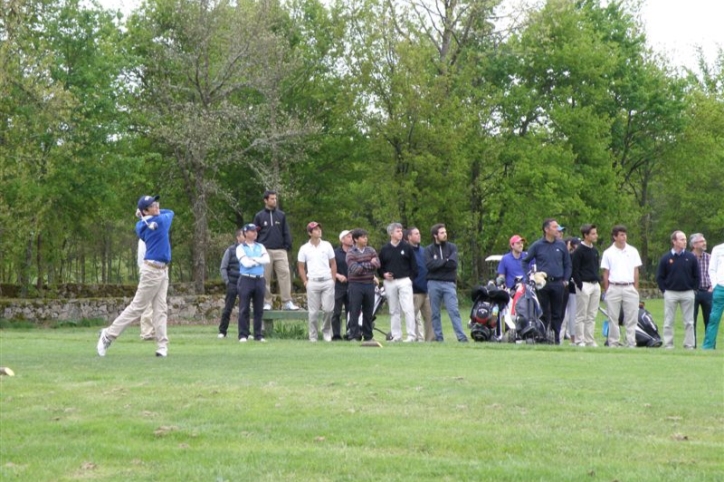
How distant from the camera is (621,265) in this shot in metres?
19.7

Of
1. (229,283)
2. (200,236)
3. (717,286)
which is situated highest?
(200,236)

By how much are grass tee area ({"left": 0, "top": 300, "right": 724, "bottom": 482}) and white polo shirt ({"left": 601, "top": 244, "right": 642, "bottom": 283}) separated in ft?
17.9

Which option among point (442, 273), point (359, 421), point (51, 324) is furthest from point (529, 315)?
point (51, 324)

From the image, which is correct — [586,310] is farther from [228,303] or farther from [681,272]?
[228,303]

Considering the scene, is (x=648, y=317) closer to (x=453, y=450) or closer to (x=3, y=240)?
(x=453, y=450)

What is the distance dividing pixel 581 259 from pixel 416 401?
10.8 meters

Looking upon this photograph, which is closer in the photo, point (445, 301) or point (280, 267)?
point (445, 301)

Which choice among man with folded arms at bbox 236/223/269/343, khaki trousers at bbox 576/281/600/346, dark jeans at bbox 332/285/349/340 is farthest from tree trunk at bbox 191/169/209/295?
khaki trousers at bbox 576/281/600/346

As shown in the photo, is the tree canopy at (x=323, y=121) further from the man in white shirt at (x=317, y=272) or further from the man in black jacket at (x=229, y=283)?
the man in white shirt at (x=317, y=272)

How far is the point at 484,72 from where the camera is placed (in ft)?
164

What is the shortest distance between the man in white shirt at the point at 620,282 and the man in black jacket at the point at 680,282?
0.65 metres

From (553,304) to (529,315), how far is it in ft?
1.48

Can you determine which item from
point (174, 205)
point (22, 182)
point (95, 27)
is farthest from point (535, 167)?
point (22, 182)

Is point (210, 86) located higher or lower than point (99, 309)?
Answer: higher
